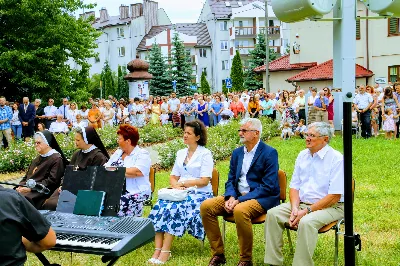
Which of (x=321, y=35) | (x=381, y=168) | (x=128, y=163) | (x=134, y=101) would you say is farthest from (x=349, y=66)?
(x=321, y=35)

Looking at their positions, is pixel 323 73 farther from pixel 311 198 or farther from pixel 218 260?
pixel 218 260

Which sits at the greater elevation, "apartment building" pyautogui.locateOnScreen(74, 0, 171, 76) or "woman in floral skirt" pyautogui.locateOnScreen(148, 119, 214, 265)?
"apartment building" pyautogui.locateOnScreen(74, 0, 171, 76)

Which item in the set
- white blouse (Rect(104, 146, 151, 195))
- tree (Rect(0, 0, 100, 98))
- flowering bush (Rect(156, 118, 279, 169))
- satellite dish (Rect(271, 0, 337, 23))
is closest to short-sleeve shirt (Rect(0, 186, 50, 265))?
satellite dish (Rect(271, 0, 337, 23))

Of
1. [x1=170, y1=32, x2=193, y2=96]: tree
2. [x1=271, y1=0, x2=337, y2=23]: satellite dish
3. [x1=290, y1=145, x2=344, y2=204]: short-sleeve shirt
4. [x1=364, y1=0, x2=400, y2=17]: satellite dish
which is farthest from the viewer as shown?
[x1=170, y1=32, x2=193, y2=96]: tree

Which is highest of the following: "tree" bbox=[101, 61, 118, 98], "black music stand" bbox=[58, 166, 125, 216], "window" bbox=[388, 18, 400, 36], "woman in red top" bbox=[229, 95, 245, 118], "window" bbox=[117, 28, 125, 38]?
"window" bbox=[117, 28, 125, 38]

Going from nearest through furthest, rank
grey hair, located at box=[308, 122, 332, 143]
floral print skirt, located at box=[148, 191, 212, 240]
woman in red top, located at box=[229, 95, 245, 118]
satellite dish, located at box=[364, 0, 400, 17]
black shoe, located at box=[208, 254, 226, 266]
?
satellite dish, located at box=[364, 0, 400, 17] → grey hair, located at box=[308, 122, 332, 143] → black shoe, located at box=[208, 254, 226, 266] → floral print skirt, located at box=[148, 191, 212, 240] → woman in red top, located at box=[229, 95, 245, 118]

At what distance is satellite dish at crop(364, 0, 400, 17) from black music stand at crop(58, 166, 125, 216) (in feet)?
9.84

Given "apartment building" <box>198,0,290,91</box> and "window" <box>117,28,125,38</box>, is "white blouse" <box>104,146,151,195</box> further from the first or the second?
"window" <box>117,28,125,38</box>

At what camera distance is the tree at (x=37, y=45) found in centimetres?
3008

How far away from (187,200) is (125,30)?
76198mm

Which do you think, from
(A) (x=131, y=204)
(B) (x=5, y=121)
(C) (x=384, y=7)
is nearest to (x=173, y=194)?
(A) (x=131, y=204)

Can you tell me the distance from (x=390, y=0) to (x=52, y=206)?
4.99m

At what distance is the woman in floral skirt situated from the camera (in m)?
7.01

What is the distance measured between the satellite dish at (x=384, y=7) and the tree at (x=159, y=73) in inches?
1976
